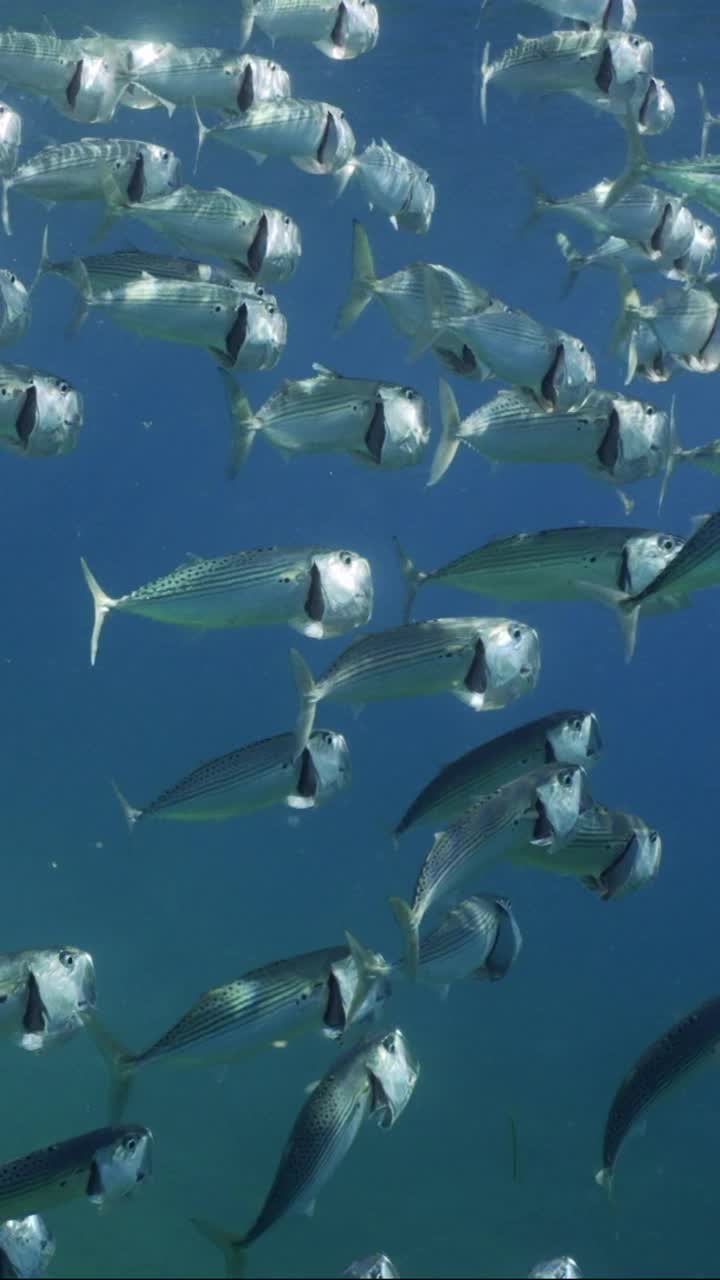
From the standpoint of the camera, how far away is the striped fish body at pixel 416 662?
4.40 metres

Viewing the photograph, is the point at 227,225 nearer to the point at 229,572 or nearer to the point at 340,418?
the point at 340,418

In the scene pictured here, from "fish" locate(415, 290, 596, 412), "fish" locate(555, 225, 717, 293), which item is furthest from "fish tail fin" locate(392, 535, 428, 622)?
"fish" locate(555, 225, 717, 293)

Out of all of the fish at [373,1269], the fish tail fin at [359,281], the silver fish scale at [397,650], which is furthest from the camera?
the fish tail fin at [359,281]

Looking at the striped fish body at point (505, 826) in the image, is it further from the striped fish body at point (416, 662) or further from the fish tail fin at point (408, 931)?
the striped fish body at point (416, 662)

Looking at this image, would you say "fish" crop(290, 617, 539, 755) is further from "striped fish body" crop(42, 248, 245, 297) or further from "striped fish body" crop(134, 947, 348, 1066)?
"striped fish body" crop(42, 248, 245, 297)

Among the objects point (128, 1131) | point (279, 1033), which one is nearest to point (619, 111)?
point (279, 1033)

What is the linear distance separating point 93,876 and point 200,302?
54.2 ft

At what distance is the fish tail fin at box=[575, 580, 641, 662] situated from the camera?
386cm

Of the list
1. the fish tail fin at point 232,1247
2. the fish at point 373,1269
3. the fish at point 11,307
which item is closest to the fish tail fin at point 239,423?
the fish at point 11,307

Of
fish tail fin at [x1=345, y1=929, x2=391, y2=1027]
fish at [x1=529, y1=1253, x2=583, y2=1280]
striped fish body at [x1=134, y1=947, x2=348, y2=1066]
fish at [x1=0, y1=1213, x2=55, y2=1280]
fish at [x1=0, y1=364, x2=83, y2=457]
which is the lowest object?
fish at [x1=0, y1=1213, x2=55, y2=1280]

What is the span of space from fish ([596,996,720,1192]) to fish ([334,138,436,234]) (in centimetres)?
402

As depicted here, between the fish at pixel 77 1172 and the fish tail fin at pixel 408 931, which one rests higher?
the fish tail fin at pixel 408 931

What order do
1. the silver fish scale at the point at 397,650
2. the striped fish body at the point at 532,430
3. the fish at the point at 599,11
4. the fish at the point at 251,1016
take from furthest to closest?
the fish at the point at 599,11 < the striped fish body at the point at 532,430 < the silver fish scale at the point at 397,650 < the fish at the point at 251,1016

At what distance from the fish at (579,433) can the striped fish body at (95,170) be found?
62.9 inches
